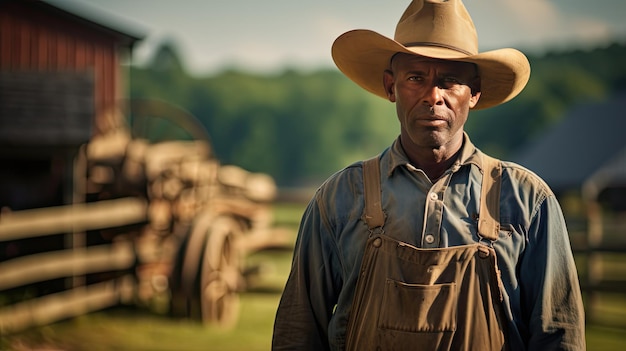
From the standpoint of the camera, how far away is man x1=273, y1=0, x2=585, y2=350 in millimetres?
2164

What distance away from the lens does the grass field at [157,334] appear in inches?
282

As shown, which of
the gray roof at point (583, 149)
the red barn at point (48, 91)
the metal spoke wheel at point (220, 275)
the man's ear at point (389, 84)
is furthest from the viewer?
the gray roof at point (583, 149)

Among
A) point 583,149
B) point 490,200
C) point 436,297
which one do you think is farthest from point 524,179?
point 583,149

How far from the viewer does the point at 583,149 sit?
26.5 meters

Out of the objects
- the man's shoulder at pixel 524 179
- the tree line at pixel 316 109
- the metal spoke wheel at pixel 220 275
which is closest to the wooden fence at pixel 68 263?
the metal spoke wheel at pixel 220 275

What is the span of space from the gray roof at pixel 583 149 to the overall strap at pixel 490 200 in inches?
901

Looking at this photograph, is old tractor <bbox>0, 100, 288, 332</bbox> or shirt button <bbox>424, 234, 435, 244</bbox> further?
old tractor <bbox>0, 100, 288, 332</bbox>

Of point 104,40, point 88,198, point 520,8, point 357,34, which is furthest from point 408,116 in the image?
point 520,8

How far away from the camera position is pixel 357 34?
97.0 inches

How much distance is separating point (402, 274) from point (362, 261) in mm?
127

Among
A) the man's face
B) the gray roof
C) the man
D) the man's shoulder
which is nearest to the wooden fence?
the man

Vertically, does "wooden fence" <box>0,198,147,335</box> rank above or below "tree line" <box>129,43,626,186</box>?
below

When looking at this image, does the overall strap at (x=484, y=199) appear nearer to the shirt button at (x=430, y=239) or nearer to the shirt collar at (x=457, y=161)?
the shirt collar at (x=457, y=161)

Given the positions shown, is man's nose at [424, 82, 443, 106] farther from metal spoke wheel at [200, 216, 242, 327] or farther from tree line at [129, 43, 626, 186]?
tree line at [129, 43, 626, 186]
